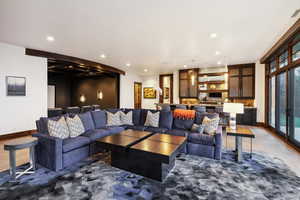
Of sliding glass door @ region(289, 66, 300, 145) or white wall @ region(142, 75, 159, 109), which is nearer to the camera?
sliding glass door @ region(289, 66, 300, 145)

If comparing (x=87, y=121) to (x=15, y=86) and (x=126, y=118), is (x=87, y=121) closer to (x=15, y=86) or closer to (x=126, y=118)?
(x=126, y=118)

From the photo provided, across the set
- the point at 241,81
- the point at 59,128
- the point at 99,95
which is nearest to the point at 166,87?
the point at 241,81

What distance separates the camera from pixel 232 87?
748 centimetres

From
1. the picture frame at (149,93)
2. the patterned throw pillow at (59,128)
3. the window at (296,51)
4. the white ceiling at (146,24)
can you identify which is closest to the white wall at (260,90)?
the white ceiling at (146,24)

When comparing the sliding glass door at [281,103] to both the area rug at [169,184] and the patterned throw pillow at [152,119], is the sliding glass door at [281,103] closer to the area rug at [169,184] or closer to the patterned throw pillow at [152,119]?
the area rug at [169,184]

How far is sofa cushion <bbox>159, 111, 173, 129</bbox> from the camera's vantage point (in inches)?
171

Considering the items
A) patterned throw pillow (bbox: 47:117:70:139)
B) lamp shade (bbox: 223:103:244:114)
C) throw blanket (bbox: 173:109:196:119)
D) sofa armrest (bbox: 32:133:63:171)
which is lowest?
sofa armrest (bbox: 32:133:63:171)

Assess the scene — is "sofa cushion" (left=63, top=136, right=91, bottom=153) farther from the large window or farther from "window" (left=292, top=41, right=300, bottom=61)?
the large window

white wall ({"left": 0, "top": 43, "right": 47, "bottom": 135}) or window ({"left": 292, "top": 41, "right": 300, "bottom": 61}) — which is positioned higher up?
window ({"left": 292, "top": 41, "right": 300, "bottom": 61})

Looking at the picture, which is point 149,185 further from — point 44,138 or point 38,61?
point 38,61

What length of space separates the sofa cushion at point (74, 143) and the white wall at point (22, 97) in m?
3.30

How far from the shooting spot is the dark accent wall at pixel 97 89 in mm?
9434

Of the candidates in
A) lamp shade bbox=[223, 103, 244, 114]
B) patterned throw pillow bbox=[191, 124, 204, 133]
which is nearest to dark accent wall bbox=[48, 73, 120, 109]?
patterned throw pillow bbox=[191, 124, 204, 133]

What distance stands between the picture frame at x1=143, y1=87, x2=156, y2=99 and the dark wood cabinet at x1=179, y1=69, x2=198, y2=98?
240 cm
